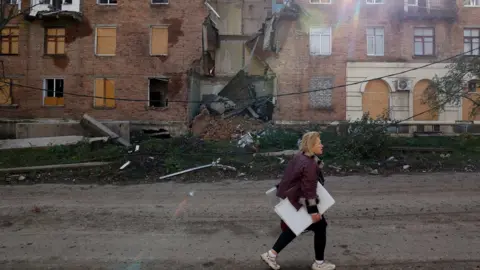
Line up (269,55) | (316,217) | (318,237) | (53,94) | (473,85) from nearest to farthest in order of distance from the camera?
(316,217) → (318,237) → (473,85) → (53,94) → (269,55)

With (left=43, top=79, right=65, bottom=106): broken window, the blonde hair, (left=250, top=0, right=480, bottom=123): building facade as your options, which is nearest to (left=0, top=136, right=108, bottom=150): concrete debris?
(left=43, top=79, right=65, bottom=106): broken window

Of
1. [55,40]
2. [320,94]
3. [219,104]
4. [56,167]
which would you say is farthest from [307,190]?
[55,40]

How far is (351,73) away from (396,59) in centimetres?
324

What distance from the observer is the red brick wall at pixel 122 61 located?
21.6 meters

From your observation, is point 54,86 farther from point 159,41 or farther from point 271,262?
point 271,262

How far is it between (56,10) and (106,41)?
3.73 meters

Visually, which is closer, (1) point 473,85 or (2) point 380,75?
(1) point 473,85

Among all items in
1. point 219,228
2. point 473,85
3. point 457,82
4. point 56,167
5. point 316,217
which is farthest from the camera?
point 473,85

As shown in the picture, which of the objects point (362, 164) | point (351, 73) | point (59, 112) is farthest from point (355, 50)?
point (59, 112)

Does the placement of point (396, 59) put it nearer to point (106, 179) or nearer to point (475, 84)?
point (475, 84)

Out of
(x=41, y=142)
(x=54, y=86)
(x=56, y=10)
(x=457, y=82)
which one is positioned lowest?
(x=41, y=142)

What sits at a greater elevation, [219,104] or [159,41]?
[159,41]

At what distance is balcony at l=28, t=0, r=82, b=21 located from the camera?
21.1 m

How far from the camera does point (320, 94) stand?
21953mm
